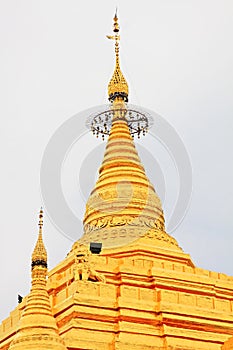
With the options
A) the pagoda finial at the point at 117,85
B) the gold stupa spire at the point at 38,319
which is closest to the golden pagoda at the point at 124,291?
the gold stupa spire at the point at 38,319

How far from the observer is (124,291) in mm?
26594

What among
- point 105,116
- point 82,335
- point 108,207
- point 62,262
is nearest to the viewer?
point 82,335

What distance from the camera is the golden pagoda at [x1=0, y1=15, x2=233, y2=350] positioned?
24.9 m

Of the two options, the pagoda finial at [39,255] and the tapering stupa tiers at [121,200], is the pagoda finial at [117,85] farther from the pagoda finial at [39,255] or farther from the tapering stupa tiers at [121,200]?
the pagoda finial at [39,255]

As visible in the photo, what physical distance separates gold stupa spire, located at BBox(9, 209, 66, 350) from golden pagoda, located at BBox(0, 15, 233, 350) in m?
0.03

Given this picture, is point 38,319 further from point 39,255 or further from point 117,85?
point 117,85

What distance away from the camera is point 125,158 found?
33250mm

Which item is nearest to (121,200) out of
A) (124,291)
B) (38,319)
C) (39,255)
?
(124,291)

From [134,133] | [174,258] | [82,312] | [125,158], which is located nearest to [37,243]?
[82,312]

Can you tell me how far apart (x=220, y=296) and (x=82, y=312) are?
16.8 feet

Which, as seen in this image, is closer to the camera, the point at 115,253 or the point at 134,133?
the point at 115,253

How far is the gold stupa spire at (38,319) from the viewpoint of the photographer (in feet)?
75.6

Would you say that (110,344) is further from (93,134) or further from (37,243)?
(93,134)

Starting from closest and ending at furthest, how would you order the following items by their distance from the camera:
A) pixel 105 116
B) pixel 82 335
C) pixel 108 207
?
pixel 82 335 → pixel 108 207 → pixel 105 116
